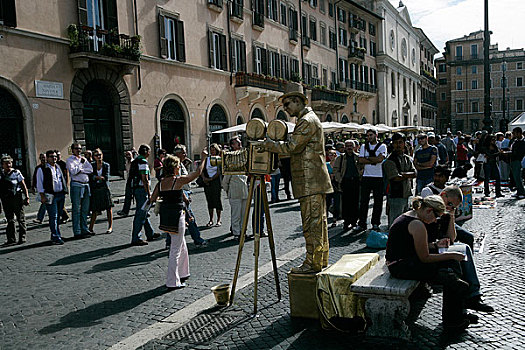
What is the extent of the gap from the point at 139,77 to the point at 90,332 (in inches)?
640

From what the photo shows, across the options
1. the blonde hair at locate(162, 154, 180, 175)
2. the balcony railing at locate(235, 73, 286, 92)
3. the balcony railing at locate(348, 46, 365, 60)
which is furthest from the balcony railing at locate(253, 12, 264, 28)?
the blonde hair at locate(162, 154, 180, 175)

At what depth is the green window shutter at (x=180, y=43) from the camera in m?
21.3

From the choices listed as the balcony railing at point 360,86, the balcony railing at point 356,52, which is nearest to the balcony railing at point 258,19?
the balcony railing at point 360,86

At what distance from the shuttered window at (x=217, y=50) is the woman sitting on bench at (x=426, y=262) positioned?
66.2 ft

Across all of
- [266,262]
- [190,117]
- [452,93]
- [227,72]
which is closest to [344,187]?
[266,262]

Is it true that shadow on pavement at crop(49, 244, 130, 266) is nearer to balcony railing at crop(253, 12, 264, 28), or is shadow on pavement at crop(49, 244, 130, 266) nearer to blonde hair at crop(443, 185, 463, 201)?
blonde hair at crop(443, 185, 463, 201)

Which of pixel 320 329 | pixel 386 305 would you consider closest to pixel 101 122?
pixel 320 329

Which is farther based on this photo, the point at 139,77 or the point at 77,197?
the point at 139,77

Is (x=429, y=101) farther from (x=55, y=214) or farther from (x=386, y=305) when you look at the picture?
(x=386, y=305)

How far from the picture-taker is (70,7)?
16578 mm

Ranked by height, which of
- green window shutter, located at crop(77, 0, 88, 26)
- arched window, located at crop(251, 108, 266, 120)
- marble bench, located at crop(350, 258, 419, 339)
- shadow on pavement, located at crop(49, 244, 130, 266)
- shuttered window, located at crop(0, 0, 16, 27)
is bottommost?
shadow on pavement, located at crop(49, 244, 130, 266)

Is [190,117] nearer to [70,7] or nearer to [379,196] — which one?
[70,7]

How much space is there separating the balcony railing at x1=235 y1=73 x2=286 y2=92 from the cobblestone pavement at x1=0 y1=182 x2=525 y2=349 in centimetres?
1768

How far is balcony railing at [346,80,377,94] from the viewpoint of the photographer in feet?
134
